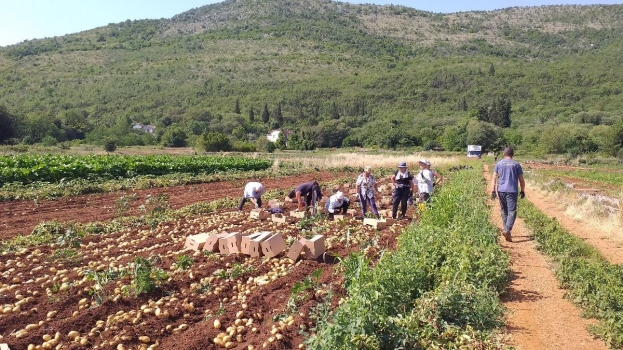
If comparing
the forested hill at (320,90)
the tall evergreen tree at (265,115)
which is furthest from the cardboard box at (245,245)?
the tall evergreen tree at (265,115)

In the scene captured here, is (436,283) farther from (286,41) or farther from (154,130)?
(286,41)

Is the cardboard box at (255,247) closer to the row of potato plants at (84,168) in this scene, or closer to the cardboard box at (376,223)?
the cardboard box at (376,223)

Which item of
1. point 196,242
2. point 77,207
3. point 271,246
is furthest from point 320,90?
point 271,246

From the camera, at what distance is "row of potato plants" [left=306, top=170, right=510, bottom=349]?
3623mm


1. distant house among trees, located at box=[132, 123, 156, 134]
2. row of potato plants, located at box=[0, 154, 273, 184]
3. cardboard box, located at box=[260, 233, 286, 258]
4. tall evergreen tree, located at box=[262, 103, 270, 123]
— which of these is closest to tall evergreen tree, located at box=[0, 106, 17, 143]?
distant house among trees, located at box=[132, 123, 156, 134]

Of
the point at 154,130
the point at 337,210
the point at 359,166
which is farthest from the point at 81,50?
the point at 337,210

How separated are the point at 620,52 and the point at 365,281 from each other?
18273cm

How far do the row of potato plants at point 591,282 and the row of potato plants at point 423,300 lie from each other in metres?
0.90

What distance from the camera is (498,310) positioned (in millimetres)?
4977

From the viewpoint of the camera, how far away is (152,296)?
5480 mm

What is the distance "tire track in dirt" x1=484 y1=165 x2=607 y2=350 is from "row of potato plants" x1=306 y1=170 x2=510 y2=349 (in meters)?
0.25

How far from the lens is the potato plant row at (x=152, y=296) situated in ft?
14.6

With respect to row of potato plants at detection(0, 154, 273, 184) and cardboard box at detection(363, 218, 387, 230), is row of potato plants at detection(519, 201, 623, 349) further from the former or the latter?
row of potato plants at detection(0, 154, 273, 184)

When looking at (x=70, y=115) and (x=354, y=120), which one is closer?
(x=70, y=115)
